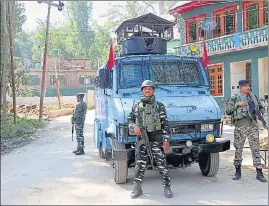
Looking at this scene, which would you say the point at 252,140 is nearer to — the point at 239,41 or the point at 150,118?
the point at 150,118

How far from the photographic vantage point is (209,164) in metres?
6.48

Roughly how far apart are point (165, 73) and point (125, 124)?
1.52 metres

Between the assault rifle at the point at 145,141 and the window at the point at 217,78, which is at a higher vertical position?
the window at the point at 217,78

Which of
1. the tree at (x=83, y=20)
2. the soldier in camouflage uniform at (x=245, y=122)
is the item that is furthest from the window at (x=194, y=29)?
the soldier in camouflage uniform at (x=245, y=122)

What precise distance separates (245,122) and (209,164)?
967mm

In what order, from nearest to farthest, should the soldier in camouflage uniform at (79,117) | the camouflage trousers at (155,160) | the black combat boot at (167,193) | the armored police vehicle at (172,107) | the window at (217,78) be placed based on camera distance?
the black combat boot at (167,193) < the camouflage trousers at (155,160) < the armored police vehicle at (172,107) < the soldier in camouflage uniform at (79,117) < the window at (217,78)

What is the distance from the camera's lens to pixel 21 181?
6.42m

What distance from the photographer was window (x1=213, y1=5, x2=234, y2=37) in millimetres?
18062

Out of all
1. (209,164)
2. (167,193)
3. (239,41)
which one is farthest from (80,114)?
(239,41)

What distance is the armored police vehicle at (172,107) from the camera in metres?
5.91

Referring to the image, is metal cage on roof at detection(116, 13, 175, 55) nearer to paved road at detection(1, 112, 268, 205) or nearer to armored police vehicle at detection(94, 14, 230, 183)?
armored police vehicle at detection(94, 14, 230, 183)

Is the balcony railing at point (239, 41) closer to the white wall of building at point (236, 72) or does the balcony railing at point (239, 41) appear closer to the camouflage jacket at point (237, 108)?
the white wall of building at point (236, 72)

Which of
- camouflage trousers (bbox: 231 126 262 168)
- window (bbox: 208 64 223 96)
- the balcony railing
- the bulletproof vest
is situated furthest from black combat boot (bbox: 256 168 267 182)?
window (bbox: 208 64 223 96)

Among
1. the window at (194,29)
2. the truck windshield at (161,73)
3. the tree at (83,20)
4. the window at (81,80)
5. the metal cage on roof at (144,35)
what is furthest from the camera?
the window at (81,80)
